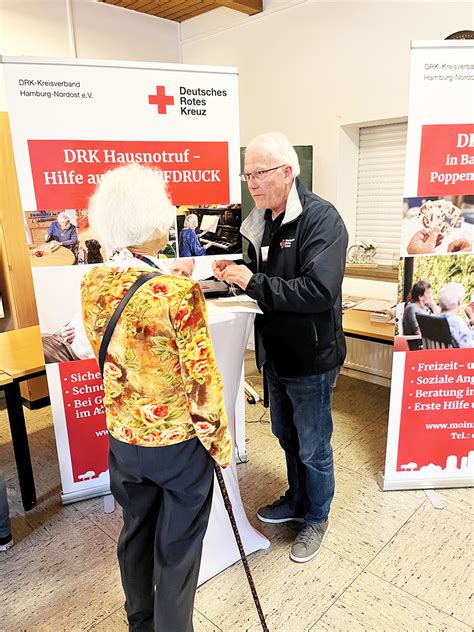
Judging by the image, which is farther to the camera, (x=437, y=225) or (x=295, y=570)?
(x=437, y=225)

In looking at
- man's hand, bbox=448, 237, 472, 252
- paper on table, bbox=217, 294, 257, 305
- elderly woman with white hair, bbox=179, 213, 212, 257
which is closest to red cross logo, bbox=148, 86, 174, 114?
elderly woman with white hair, bbox=179, 213, 212, 257

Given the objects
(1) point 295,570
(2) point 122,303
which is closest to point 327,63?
(2) point 122,303

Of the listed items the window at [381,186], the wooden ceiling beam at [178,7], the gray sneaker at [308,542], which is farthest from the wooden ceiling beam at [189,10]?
the gray sneaker at [308,542]

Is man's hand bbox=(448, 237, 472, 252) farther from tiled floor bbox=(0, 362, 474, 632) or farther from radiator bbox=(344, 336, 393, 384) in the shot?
radiator bbox=(344, 336, 393, 384)

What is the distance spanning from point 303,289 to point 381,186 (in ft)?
7.96

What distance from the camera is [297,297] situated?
1592 millimetres

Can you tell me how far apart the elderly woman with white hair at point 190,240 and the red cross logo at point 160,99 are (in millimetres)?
494

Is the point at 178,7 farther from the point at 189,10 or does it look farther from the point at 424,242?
the point at 424,242

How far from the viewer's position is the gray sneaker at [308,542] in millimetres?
1898

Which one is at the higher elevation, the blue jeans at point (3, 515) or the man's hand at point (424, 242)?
the man's hand at point (424, 242)

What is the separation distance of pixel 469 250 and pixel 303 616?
1.67 metres

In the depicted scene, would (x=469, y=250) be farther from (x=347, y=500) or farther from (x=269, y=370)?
(x=347, y=500)

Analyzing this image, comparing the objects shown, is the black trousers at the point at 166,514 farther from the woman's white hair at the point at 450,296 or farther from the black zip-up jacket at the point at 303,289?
the woman's white hair at the point at 450,296

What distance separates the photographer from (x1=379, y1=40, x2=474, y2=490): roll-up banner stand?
188cm
